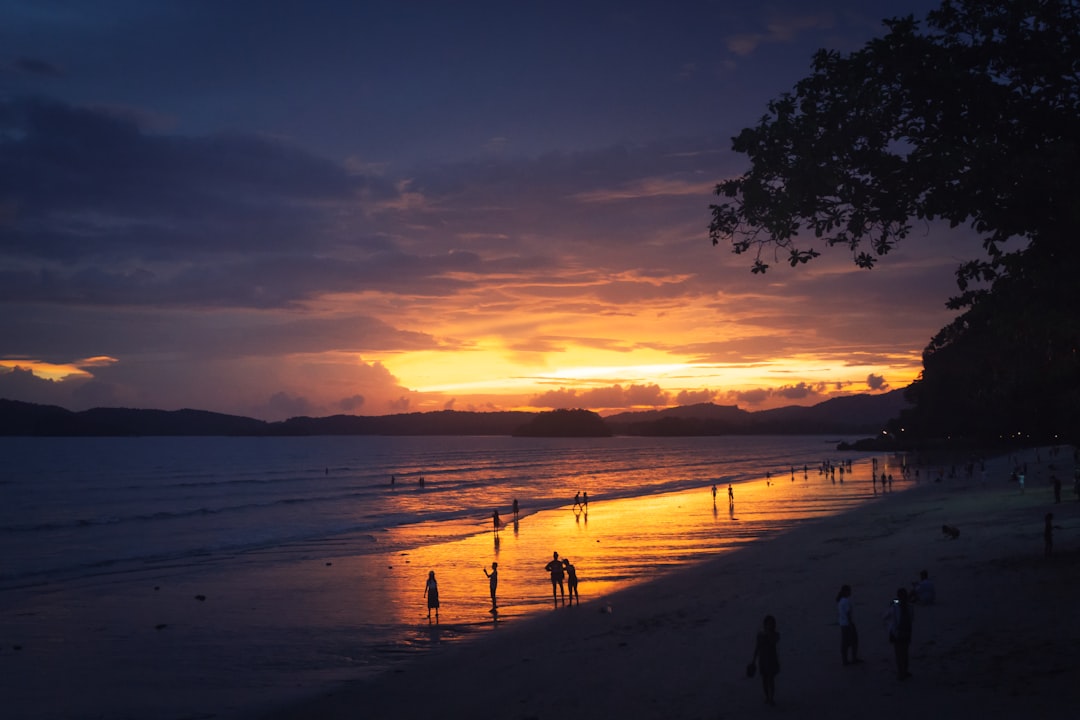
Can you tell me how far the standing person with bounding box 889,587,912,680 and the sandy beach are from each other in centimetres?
Result: 25

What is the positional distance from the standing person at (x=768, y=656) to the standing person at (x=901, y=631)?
1.97 m

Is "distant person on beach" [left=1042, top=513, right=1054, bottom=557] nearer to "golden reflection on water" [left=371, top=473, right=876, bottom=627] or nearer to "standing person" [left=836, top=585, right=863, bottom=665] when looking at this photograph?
"standing person" [left=836, top=585, right=863, bottom=665]

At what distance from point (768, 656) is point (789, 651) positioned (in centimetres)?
359

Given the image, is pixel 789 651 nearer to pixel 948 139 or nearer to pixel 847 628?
pixel 847 628

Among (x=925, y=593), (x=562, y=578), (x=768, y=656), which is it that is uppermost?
(x=768, y=656)

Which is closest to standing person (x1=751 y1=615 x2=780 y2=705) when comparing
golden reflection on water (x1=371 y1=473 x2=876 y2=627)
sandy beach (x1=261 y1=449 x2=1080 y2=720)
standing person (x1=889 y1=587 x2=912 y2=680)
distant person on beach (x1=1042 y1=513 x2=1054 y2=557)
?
sandy beach (x1=261 y1=449 x2=1080 y2=720)

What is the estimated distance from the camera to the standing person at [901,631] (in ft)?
42.7

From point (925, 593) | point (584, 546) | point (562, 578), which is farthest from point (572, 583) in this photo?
point (584, 546)

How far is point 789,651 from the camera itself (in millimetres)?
16156

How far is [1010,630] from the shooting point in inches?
597

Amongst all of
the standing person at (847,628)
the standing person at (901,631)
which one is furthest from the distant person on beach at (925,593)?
the standing person at (901,631)

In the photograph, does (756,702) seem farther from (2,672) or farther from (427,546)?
(427,546)

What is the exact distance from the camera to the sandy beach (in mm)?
12773

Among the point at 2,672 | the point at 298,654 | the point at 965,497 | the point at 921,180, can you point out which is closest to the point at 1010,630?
the point at 921,180
